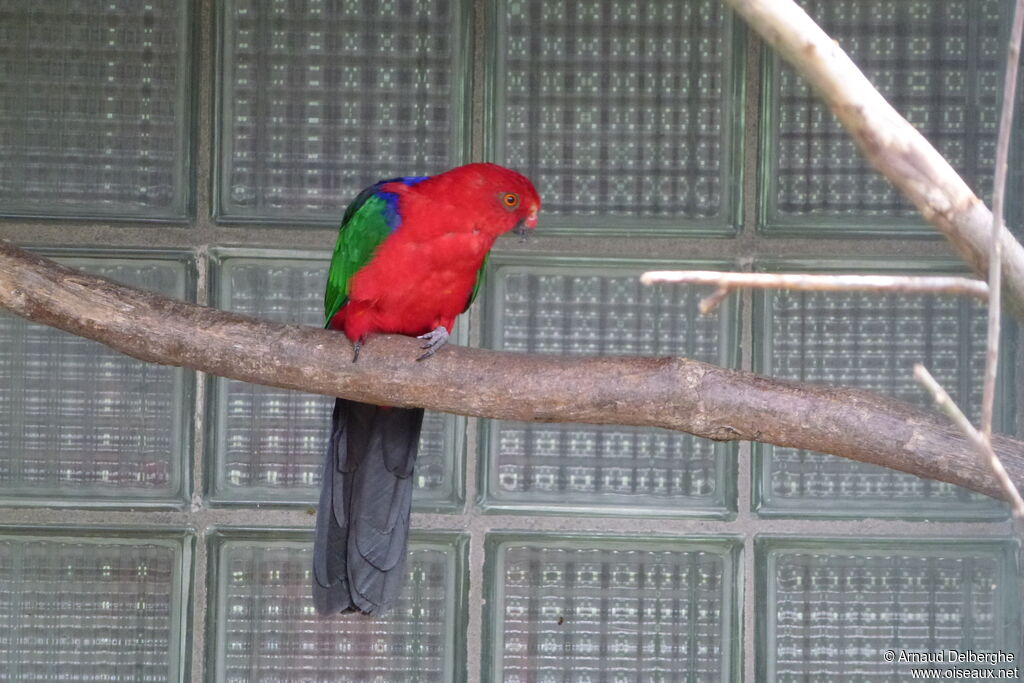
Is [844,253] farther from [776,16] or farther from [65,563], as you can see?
[65,563]

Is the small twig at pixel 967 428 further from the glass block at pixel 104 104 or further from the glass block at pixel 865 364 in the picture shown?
the glass block at pixel 104 104

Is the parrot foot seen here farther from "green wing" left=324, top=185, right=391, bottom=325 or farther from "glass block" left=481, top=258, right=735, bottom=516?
"glass block" left=481, top=258, right=735, bottom=516

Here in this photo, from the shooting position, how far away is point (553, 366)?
141 cm

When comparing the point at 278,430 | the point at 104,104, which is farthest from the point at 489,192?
the point at 104,104

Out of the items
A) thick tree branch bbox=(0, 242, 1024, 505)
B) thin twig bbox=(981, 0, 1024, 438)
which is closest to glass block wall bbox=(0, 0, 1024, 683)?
thick tree branch bbox=(0, 242, 1024, 505)

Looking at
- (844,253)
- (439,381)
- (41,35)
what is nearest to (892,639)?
(844,253)

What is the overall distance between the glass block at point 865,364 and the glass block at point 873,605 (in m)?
0.08

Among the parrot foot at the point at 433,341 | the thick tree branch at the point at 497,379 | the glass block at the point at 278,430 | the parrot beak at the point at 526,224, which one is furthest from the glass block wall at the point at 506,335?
the thick tree branch at the point at 497,379

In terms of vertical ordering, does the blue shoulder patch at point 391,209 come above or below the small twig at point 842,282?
above

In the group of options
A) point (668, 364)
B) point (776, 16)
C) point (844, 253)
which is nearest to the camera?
point (776, 16)

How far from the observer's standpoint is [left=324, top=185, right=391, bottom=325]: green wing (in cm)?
167

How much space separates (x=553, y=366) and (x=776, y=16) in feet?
2.32

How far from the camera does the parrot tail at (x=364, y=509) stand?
1615 millimetres

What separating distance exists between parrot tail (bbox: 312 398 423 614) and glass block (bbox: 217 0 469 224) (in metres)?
0.51
